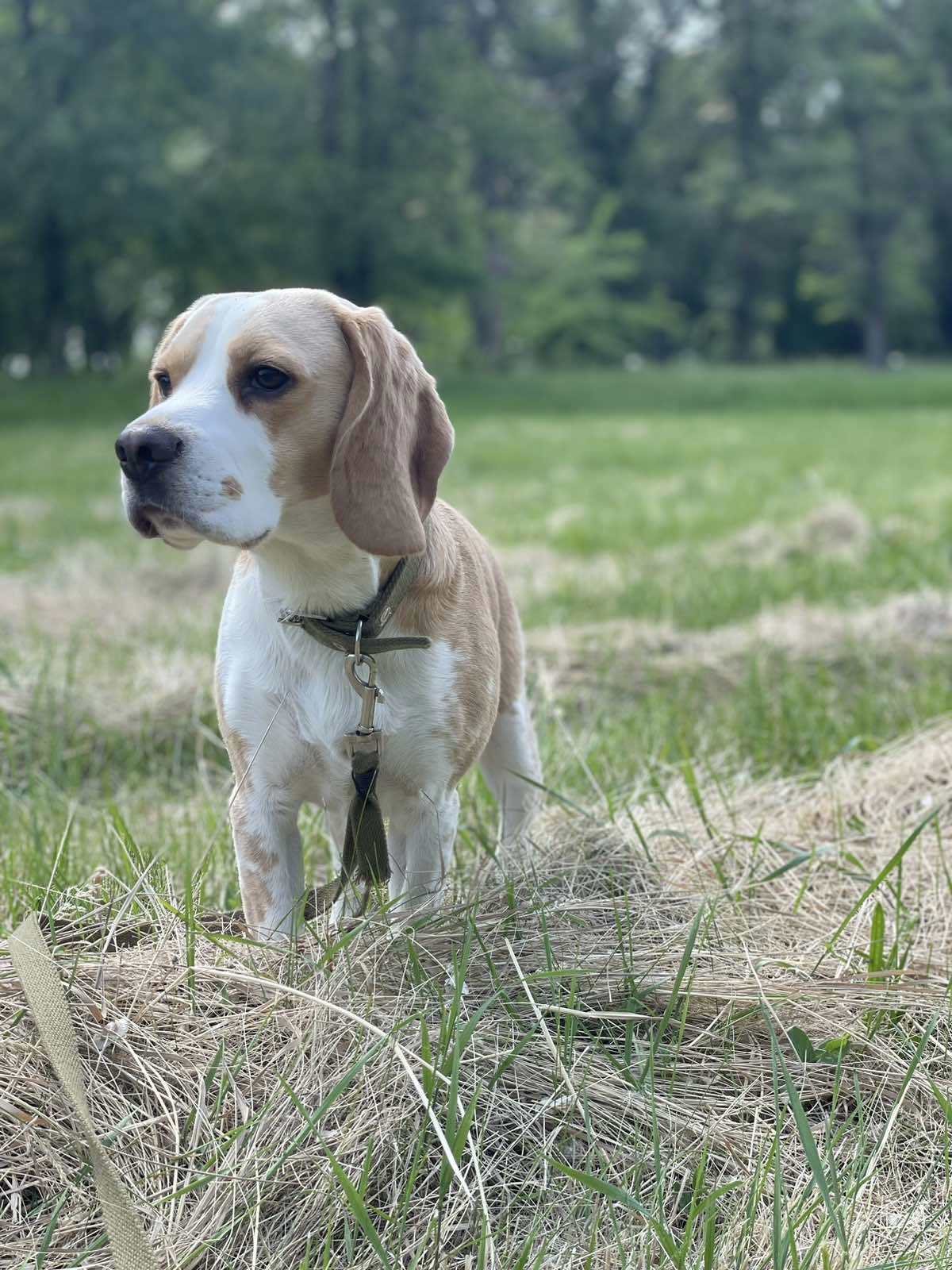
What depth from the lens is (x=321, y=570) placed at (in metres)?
2.54

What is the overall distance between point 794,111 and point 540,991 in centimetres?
4790

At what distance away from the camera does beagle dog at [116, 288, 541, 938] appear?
2258mm

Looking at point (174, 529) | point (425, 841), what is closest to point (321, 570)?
point (174, 529)

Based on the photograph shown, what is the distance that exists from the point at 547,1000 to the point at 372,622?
78cm

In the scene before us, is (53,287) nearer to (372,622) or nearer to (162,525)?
(372,622)

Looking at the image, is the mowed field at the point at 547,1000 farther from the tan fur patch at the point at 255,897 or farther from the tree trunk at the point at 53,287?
the tree trunk at the point at 53,287

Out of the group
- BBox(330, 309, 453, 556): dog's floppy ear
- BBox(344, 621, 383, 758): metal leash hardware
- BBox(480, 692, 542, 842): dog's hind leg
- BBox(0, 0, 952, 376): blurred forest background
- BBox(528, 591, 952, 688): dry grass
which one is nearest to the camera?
BBox(330, 309, 453, 556): dog's floppy ear

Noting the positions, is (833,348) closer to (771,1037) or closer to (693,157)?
(693,157)

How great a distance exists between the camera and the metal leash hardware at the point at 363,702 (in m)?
2.48

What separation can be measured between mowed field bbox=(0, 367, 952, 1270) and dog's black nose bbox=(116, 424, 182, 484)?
0.80m

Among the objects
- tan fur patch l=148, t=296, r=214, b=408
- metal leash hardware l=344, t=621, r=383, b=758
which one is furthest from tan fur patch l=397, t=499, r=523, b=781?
tan fur patch l=148, t=296, r=214, b=408

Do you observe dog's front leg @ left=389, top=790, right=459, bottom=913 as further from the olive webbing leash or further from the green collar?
the green collar

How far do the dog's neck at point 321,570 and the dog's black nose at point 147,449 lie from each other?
35cm

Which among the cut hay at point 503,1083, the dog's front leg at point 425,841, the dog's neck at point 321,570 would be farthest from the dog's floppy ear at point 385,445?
the cut hay at point 503,1083
